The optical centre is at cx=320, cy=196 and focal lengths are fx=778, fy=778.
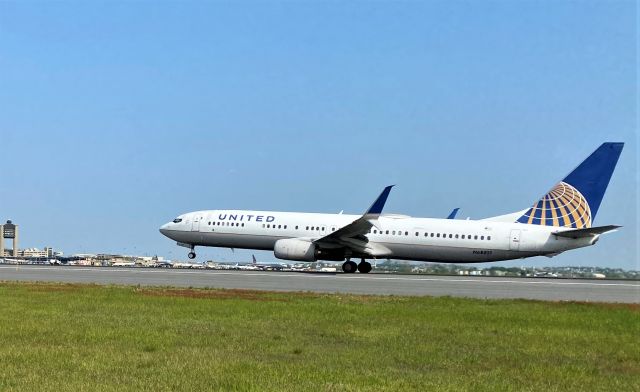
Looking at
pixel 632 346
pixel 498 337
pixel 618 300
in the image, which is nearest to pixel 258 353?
pixel 498 337

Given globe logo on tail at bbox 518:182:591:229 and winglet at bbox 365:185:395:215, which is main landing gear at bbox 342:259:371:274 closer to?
winglet at bbox 365:185:395:215

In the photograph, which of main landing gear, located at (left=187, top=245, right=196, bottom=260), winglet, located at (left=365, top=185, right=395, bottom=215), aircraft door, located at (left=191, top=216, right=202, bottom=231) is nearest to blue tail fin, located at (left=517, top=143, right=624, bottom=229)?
winglet, located at (left=365, top=185, right=395, bottom=215)

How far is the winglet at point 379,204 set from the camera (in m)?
42.9

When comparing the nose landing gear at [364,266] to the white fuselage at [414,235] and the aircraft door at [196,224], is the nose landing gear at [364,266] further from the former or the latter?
the aircraft door at [196,224]

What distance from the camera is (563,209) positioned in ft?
147

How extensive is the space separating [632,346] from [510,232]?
3097 cm

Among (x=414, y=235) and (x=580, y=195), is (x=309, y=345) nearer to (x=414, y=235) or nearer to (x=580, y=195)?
(x=414, y=235)

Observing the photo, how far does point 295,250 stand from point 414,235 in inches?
276

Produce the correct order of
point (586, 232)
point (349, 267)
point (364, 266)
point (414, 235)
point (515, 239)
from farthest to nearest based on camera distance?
1. point (364, 266)
2. point (349, 267)
3. point (414, 235)
4. point (515, 239)
5. point (586, 232)

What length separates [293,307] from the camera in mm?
19547

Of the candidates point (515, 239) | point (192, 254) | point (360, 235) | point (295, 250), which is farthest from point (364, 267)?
point (192, 254)

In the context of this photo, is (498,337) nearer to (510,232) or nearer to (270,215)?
(510,232)

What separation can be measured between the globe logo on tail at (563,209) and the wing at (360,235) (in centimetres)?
885

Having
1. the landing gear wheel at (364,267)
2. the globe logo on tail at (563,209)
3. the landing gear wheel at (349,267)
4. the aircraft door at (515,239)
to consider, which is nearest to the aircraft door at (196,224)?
the landing gear wheel at (349,267)
